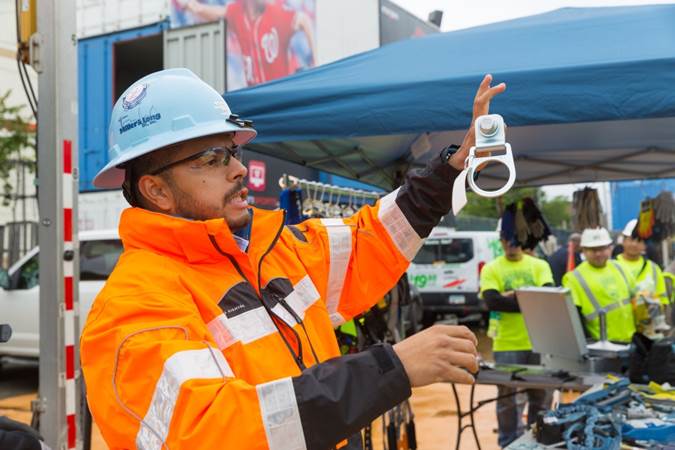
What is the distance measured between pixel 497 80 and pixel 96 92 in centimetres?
977

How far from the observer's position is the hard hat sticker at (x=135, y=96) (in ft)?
6.06

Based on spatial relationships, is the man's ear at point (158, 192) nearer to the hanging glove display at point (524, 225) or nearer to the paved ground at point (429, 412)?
the hanging glove display at point (524, 225)

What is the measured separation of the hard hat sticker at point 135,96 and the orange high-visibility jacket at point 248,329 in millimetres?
317

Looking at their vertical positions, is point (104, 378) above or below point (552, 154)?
below

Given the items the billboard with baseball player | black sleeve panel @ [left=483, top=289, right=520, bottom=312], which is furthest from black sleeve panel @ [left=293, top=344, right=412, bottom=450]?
the billboard with baseball player

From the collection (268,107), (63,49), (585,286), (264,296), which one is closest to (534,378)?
(585,286)

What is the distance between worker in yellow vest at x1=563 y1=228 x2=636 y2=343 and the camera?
537 cm

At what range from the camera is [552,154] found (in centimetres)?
536

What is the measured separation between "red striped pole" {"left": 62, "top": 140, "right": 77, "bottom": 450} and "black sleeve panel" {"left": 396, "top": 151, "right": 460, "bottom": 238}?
1.75 metres

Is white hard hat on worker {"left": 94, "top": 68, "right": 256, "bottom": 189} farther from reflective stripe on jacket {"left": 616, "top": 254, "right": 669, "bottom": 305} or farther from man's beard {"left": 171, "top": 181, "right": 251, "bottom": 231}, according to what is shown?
reflective stripe on jacket {"left": 616, "top": 254, "right": 669, "bottom": 305}

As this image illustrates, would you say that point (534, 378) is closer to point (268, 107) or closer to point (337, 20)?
point (268, 107)

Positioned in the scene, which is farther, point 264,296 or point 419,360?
point 264,296

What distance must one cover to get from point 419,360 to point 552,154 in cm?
435

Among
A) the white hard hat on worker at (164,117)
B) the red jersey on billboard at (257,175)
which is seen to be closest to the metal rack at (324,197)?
the white hard hat on worker at (164,117)
